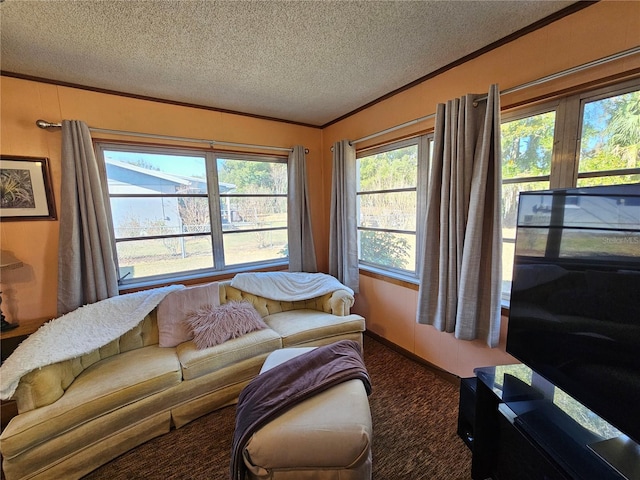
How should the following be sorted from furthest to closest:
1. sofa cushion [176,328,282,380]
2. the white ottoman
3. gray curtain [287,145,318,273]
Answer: gray curtain [287,145,318,273]
sofa cushion [176,328,282,380]
the white ottoman

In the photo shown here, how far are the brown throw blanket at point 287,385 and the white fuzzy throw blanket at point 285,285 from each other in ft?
2.91

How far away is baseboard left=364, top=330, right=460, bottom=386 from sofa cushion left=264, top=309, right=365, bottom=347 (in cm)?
52

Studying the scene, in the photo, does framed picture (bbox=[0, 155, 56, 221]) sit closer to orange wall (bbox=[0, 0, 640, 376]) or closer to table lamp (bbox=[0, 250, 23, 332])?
orange wall (bbox=[0, 0, 640, 376])

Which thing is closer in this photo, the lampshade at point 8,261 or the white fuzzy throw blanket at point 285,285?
A: the lampshade at point 8,261

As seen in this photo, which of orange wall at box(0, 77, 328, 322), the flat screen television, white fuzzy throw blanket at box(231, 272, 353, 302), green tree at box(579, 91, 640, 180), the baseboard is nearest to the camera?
the flat screen television

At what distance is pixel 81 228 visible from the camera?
2092 mm

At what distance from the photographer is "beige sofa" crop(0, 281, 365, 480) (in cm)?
133

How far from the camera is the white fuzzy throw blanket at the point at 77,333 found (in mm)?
1369

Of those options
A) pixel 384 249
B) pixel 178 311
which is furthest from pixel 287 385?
pixel 384 249

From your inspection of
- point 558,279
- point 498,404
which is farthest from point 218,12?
point 498,404

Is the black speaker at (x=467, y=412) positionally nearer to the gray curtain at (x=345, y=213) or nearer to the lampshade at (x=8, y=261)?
the gray curtain at (x=345, y=213)

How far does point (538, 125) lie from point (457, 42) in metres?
0.74

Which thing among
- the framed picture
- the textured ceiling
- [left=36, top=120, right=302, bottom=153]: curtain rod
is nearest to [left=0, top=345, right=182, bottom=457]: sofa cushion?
the framed picture

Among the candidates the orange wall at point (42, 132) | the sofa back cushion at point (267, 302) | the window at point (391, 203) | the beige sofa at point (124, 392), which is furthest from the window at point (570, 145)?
the orange wall at point (42, 132)
